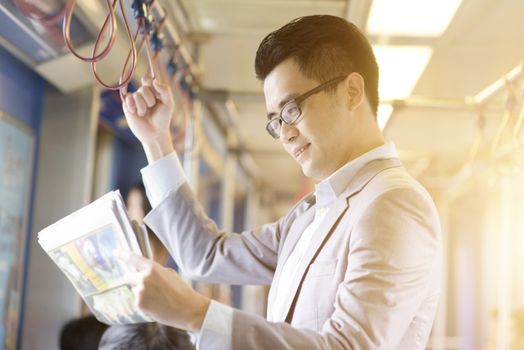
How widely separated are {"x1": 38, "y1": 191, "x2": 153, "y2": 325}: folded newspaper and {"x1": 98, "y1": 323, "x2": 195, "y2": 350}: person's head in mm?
56

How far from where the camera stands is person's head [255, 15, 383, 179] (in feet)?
4.81

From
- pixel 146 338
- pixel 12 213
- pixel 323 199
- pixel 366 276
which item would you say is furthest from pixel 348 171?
pixel 12 213

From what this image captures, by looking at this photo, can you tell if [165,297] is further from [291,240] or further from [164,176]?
[164,176]

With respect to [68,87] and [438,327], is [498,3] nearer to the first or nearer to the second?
[68,87]

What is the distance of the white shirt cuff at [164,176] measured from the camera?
5.86ft

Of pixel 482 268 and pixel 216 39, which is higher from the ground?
pixel 216 39

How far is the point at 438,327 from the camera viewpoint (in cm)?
783

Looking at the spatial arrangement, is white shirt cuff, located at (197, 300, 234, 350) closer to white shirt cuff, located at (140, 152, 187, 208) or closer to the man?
the man

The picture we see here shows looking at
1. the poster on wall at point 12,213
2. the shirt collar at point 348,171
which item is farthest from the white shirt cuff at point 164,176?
the poster on wall at point 12,213

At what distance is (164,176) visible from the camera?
1797 millimetres

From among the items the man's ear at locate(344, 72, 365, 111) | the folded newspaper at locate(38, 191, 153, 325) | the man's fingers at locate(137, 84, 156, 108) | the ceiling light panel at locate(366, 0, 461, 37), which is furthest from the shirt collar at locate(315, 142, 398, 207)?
the ceiling light panel at locate(366, 0, 461, 37)

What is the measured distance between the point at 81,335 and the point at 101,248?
86 centimetres

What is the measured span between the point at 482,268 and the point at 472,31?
5.57 meters

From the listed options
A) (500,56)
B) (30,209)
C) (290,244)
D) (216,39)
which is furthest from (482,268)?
(290,244)
